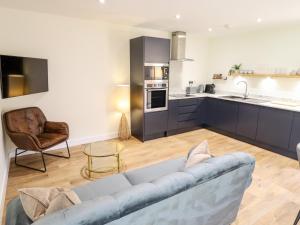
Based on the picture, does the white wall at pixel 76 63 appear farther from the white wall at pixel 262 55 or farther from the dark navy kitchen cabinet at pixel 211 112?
the dark navy kitchen cabinet at pixel 211 112

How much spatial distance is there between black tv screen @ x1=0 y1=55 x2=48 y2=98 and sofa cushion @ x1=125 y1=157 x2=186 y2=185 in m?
1.97

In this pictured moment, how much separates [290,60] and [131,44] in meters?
3.09

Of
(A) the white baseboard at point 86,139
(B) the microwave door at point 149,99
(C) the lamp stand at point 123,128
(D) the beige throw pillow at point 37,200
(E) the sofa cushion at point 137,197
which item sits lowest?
(A) the white baseboard at point 86,139

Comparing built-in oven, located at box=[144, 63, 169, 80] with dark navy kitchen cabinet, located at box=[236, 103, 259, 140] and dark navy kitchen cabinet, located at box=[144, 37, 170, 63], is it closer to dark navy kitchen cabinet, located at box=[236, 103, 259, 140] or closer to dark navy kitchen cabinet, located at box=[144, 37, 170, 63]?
dark navy kitchen cabinet, located at box=[144, 37, 170, 63]

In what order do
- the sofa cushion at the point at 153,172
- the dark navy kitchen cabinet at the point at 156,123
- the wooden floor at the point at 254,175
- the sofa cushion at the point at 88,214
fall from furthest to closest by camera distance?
the dark navy kitchen cabinet at the point at 156,123
the wooden floor at the point at 254,175
the sofa cushion at the point at 153,172
the sofa cushion at the point at 88,214

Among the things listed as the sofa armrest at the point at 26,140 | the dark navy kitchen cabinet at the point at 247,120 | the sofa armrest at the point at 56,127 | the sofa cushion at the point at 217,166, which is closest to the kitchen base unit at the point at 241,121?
the dark navy kitchen cabinet at the point at 247,120

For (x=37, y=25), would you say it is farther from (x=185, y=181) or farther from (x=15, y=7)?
(x=185, y=181)

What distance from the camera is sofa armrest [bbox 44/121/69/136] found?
3.33 meters

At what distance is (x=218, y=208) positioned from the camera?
159 cm

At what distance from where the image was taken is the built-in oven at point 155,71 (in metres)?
3.92

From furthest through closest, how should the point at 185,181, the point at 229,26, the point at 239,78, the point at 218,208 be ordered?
1. the point at 239,78
2. the point at 229,26
3. the point at 218,208
4. the point at 185,181

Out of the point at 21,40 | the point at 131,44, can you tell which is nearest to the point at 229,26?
the point at 131,44

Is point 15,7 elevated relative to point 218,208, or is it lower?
elevated

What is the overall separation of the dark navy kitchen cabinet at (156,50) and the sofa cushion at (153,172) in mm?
2262
